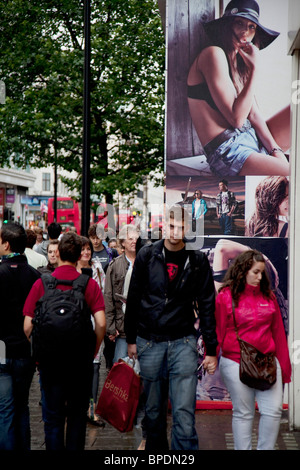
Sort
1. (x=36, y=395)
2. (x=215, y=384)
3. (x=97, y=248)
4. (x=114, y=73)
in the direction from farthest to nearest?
(x=114, y=73)
(x=97, y=248)
(x=36, y=395)
(x=215, y=384)

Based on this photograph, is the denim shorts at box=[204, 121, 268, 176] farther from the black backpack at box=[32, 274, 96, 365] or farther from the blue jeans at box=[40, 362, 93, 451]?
the blue jeans at box=[40, 362, 93, 451]

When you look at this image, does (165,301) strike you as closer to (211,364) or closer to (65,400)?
A: (211,364)

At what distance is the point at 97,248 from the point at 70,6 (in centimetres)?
1776

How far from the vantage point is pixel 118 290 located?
293 inches

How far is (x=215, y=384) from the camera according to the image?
7.62 m

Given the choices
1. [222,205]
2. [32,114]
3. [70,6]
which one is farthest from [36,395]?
[70,6]

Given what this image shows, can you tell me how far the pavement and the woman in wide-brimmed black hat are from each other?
2.44 meters

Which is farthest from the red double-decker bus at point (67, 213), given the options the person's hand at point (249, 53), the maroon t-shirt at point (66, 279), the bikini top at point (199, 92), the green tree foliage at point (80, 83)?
the maroon t-shirt at point (66, 279)

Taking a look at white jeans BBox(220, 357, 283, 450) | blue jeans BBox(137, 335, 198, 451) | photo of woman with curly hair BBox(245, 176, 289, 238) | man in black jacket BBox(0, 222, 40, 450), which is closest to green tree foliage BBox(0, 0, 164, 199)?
photo of woman with curly hair BBox(245, 176, 289, 238)

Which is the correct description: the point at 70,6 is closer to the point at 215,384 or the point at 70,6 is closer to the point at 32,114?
the point at 32,114

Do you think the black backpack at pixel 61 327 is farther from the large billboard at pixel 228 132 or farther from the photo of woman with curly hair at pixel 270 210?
the photo of woman with curly hair at pixel 270 210

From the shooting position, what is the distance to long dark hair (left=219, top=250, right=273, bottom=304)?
528 centimetres

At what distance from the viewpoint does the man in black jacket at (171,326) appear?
16.8 feet

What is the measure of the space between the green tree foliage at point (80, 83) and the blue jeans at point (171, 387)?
19.8 m
